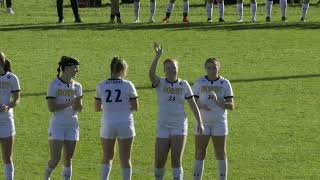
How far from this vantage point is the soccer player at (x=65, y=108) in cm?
1478

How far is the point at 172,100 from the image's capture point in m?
14.9

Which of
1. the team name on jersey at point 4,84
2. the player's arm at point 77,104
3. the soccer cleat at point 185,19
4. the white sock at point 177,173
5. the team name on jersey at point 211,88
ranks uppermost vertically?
the team name on jersey at point 4,84

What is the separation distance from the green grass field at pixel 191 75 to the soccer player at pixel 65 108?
7.74 ft

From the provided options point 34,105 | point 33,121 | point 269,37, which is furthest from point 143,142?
point 269,37

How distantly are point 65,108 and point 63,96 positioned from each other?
20 cm

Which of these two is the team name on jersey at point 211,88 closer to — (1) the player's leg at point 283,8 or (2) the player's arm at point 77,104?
(2) the player's arm at point 77,104

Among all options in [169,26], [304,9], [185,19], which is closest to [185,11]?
[185,19]

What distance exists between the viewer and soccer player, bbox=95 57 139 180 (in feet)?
47.6

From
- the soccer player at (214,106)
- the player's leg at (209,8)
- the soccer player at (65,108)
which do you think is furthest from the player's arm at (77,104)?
the player's leg at (209,8)

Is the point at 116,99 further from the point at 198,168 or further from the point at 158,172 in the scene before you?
the point at 198,168

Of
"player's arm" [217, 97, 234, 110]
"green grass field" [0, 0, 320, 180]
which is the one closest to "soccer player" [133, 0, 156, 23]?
"green grass field" [0, 0, 320, 180]

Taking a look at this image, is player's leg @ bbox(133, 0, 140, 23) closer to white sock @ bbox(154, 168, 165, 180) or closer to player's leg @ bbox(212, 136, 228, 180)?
player's leg @ bbox(212, 136, 228, 180)

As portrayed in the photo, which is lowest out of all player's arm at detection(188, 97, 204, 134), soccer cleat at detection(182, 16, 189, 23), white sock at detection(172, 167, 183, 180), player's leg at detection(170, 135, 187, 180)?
white sock at detection(172, 167, 183, 180)

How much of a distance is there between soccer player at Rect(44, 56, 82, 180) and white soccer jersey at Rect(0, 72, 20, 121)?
60cm
